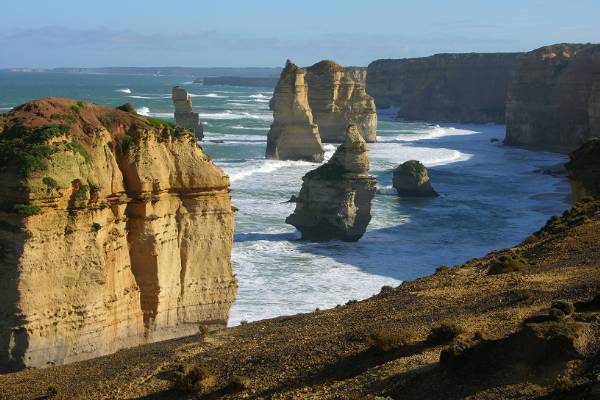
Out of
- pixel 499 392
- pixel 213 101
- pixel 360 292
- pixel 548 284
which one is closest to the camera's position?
pixel 499 392

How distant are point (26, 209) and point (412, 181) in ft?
133

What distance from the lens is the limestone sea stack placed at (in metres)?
40.0

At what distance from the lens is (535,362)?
11406 millimetres

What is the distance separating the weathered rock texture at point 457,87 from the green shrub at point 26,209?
120 meters

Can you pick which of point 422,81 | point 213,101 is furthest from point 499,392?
point 213,101

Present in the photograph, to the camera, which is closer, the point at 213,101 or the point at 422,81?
the point at 422,81

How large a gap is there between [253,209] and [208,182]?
27.7 m

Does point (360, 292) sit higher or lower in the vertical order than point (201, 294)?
lower

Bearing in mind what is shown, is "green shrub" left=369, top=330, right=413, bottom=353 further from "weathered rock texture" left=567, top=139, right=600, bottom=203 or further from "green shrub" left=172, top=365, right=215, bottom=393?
"weathered rock texture" left=567, top=139, right=600, bottom=203

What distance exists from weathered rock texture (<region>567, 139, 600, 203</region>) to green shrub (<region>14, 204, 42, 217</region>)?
22.4m

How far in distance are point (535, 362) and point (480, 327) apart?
2632 millimetres

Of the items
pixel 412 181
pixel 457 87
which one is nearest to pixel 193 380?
pixel 412 181

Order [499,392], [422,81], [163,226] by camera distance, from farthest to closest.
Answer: [422,81], [163,226], [499,392]

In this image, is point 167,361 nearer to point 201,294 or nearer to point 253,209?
point 201,294
